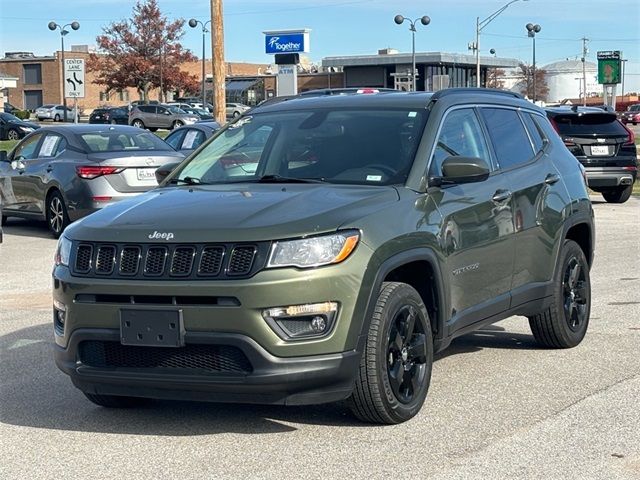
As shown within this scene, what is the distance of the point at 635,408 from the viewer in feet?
20.2

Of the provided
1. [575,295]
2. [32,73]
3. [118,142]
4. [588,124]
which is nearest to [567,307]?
[575,295]

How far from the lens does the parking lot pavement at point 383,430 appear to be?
202 inches

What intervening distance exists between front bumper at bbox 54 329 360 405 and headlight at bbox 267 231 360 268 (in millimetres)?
416

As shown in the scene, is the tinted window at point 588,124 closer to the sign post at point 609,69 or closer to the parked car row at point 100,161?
the parked car row at point 100,161

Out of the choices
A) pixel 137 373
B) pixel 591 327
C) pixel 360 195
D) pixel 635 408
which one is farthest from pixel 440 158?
pixel 591 327

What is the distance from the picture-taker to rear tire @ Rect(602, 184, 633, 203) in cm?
2095

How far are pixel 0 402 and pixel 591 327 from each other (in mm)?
4571

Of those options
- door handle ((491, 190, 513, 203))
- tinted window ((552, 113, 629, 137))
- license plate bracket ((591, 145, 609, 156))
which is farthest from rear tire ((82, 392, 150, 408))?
license plate bracket ((591, 145, 609, 156))

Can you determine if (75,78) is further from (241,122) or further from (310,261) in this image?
(310,261)

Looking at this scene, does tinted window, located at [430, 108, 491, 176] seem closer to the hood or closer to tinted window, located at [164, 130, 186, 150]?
the hood

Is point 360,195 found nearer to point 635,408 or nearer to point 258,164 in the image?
point 258,164

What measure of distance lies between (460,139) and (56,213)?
9.87 meters

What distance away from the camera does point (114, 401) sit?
245 inches

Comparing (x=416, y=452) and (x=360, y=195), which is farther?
(x=360, y=195)
